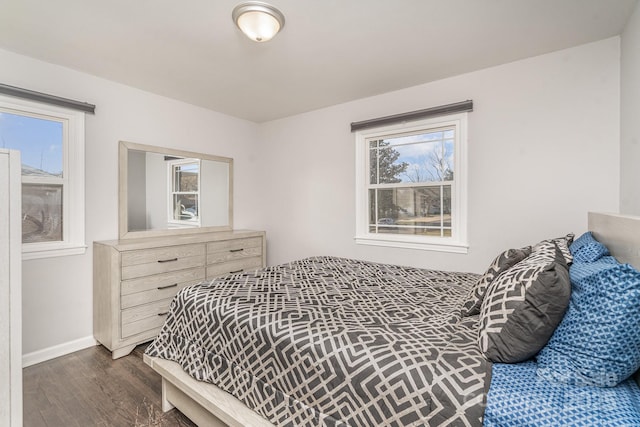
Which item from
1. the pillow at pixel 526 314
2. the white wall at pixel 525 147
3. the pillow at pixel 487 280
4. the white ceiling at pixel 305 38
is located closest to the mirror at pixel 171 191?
the white ceiling at pixel 305 38

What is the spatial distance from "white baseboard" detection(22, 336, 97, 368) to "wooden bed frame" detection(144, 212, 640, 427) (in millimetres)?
1369

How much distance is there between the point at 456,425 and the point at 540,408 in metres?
0.25

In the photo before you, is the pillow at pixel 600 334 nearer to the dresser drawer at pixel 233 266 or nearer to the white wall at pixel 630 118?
the white wall at pixel 630 118

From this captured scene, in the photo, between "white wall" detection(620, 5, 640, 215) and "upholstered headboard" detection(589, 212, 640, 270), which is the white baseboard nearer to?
"upholstered headboard" detection(589, 212, 640, 270)

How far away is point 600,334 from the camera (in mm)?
927

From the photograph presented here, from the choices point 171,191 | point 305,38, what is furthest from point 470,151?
point 171,191

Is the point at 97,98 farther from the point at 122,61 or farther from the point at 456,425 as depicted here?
the point at 456,425

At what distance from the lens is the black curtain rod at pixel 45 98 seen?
2338 millimetres

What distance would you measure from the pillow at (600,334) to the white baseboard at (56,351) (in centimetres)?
348

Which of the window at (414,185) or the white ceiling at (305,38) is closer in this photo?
the white ceiling at (305,38)

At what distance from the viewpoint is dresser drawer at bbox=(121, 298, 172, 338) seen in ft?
8.67

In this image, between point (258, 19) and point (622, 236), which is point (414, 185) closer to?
point (622, 236)

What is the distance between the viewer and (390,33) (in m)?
2.12

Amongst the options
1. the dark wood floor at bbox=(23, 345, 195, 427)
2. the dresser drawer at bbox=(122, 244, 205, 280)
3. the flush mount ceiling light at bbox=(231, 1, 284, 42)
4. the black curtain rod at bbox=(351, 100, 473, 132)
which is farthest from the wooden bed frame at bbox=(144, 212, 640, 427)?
the flush mount ceiling light at bbox=(231, 1, 284, 42)
